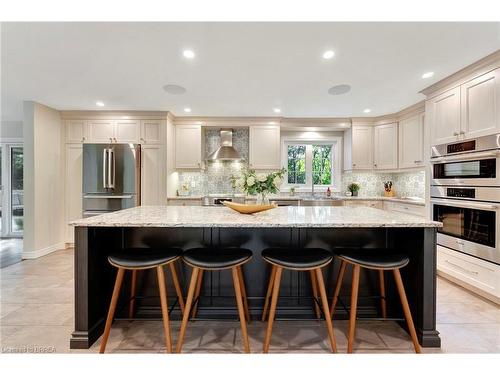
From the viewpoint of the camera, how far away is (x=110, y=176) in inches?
160

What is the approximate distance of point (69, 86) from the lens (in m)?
3.20

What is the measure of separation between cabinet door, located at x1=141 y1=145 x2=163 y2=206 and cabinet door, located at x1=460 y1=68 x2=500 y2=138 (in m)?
4.15

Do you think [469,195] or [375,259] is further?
[469,195]

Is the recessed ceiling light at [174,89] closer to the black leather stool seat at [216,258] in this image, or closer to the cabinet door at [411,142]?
the black leather stool seat at [216,258]

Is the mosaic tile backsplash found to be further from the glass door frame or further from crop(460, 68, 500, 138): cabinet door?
the glass door frame

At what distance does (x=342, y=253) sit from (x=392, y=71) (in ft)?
7.22

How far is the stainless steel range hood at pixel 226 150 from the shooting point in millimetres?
4545

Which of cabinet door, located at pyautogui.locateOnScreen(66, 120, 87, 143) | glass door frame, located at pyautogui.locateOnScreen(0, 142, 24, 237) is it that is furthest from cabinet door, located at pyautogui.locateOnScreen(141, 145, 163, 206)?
glass door frame, located at pyautogui.locateOnScreen(0, 142, 24, 237)

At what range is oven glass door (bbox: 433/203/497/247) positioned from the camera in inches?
94.2

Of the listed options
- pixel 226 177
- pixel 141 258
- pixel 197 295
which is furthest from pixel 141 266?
pixel 226 177

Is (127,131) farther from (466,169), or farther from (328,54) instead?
(466,169)

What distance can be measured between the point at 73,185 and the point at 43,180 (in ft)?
1.37
